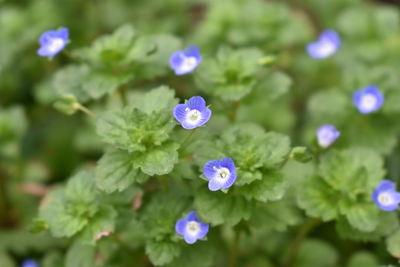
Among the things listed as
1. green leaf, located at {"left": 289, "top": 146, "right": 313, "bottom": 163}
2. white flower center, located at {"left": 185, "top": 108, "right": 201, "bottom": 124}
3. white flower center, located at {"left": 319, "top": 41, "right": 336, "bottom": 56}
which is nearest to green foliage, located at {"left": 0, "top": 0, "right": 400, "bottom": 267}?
green leaf, located at {"left": 289, "top": 146, "right": 313, "bottom": 163}

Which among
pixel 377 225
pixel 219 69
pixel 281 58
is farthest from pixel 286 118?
pixel 377 225

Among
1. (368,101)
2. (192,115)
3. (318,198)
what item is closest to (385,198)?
(318,198)

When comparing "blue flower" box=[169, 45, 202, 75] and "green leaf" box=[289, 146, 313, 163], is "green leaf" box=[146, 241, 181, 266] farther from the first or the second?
"blue flower" box=[169, 45, 202, 75]

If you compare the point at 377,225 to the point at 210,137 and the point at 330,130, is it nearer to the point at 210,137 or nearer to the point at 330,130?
the point at 330,130

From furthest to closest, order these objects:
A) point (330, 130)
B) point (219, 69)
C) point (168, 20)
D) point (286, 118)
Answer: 1. point (168, 20)
2. point (286, 118)
3. point (219, 69)
4. point (330, 130)

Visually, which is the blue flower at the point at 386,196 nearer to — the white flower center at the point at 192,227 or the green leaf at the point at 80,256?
the white flower center at the point at 192,227

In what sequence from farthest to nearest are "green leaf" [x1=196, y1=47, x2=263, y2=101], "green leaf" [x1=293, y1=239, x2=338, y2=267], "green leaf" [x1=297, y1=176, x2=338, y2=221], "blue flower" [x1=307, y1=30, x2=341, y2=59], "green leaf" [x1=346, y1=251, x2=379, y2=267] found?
"blue flower" [x1=307, y1=30, x2=341, y2=59] < "green leaf" [x1=293, y1=239, x2=338, y2=267] < "green leaf" [x1=346, y1=251, x2=379, y2=267] < "green leaf" [x1=196, y1=47, x2=263, y2=101] < "green leaf" [x1=297, y1=176, x2=338, y2=221]
